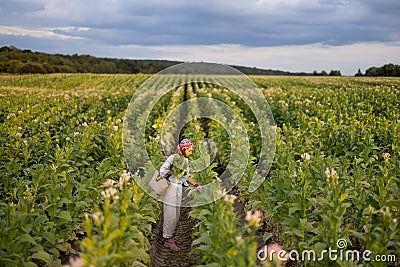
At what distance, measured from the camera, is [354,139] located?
34.2 feet

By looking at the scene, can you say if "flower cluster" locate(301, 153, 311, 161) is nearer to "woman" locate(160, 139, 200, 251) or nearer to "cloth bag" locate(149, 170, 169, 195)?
"woman" locate(160, 139, 200, 251)

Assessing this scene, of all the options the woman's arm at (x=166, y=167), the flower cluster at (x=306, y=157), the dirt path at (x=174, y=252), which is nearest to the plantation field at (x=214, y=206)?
the flower cluster at (x=306, y=157)

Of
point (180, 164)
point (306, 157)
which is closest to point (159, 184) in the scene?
point (180, 164)

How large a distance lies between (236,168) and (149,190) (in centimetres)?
286

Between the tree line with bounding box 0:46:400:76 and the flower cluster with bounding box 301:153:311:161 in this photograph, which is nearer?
the flower cluster with bounding box 301:153:311:161

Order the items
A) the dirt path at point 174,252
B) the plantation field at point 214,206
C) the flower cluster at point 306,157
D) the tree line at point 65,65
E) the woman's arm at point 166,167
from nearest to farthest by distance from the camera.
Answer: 1. the plantation field at point 214,206
2. the flower cluster at point 306,157
3. the dirt path at point 174,252
4. the woman's arm at point 166,167
5. the tree line at point 65,65

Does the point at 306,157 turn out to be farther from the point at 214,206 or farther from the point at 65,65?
the point at 65,65

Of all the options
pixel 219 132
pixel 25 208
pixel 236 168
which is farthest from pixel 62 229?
pixel 219 132

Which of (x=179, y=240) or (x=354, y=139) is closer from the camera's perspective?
(x=179, y=240)

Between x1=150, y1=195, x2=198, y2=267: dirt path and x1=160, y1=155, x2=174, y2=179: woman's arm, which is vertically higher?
x1=160, y1=155, x2=174, y2=179: woman's arm

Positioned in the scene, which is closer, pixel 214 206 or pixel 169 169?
pixel 214 206

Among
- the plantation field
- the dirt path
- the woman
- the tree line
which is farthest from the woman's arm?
the tree line

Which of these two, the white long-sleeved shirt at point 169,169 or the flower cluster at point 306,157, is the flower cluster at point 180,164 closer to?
the white long-sleeved shirt at point 169,169

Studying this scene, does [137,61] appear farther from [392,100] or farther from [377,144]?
[377,144]
